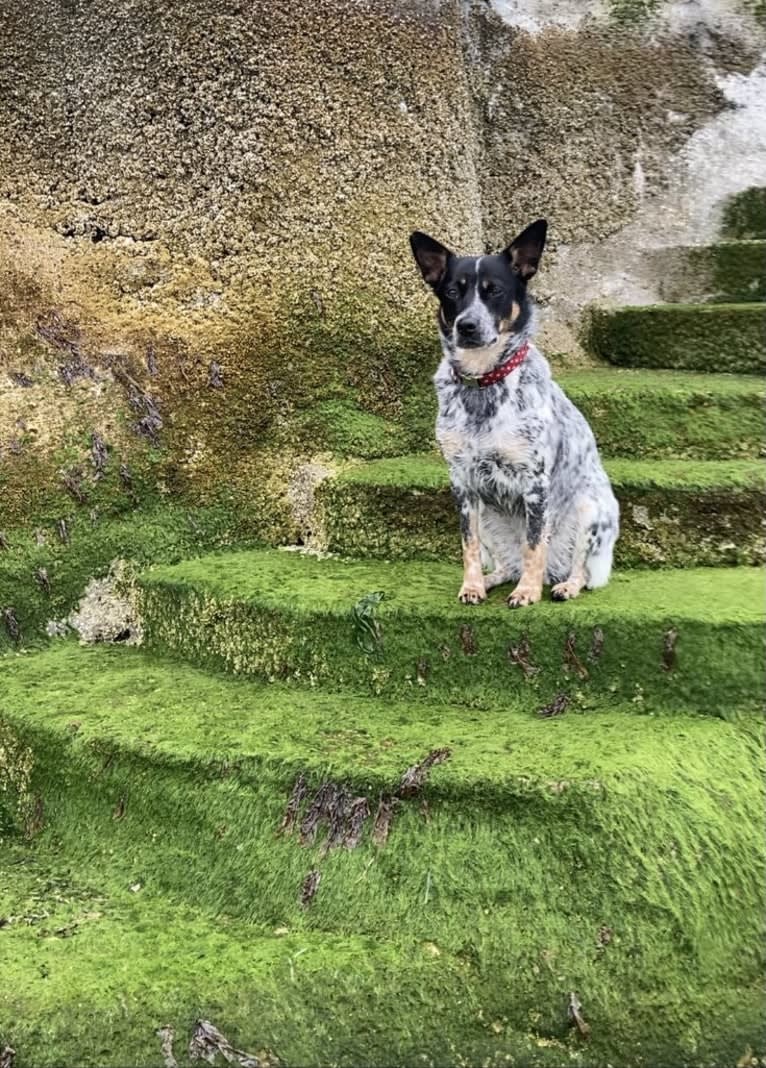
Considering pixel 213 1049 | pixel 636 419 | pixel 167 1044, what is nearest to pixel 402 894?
pixel 213 1049

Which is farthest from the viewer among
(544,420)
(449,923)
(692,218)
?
(692,218)

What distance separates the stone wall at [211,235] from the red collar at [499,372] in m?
1.75

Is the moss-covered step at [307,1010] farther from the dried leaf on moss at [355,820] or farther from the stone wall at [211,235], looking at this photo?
the stone wall at [211,235]

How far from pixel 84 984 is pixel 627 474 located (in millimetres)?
3554

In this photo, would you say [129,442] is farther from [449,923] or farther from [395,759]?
[449,923]

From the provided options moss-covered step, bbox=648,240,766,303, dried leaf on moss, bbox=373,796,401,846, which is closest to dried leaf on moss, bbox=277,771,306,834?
dried leaf on moss, bbox=373,796,401,846

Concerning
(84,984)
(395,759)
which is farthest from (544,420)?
(84,984)

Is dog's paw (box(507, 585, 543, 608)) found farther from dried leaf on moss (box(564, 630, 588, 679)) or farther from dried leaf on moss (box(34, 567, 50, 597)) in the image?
dried leaf on moss (box(34, 567, 50, 597))

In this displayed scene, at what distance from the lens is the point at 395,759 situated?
364 cm

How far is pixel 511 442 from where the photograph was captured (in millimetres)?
4059

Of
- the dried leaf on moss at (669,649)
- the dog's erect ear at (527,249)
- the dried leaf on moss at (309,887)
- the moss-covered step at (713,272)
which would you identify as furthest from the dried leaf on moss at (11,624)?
the moss-covered step at (713,272)

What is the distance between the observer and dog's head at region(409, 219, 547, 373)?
3795 millimetres

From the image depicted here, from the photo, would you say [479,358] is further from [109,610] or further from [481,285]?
[109,610]

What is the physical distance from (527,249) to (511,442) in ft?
2.79
